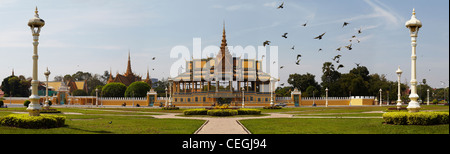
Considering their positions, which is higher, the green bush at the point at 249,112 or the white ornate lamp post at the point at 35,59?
the white ornate lamp post at the point at 35,59

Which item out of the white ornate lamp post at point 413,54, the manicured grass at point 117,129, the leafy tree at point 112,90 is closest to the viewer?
the manicured grass at point 117,129

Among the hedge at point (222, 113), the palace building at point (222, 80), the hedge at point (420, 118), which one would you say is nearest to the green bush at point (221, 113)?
the hedge at point (222, 113)

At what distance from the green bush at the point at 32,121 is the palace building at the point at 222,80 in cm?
4831

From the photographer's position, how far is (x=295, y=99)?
70250 millimetres

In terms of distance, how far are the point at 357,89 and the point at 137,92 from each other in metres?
46.3

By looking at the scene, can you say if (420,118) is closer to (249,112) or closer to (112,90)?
(249,112)

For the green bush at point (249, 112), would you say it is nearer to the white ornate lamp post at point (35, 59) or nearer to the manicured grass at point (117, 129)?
the manicured grass at point (117, 129)

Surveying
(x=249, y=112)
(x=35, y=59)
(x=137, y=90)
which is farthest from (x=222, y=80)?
(x=35, y=59)

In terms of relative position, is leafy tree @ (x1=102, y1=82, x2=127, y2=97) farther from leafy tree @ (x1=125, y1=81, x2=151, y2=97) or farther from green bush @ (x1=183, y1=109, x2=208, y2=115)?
green bush @ (x1=183, y1=109, x2=208, y2=115)

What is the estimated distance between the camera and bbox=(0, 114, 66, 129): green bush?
668 inches

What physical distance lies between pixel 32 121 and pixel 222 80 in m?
54.5

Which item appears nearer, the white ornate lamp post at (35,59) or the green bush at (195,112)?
the white ornate lamp post at (35,59)

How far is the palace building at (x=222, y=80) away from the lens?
68312 millimetres
